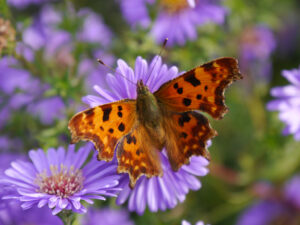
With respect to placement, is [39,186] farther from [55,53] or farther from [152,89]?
[55,53]

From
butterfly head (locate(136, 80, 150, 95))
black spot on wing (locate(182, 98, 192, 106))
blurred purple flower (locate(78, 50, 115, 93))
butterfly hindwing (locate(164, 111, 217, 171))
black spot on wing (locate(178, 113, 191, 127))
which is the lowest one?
butterfly hindwing (locate(164, 111, 217, 171))

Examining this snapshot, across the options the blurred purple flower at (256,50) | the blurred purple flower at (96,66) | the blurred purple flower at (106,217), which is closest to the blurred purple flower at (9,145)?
the blurred purple flower at (106,217)

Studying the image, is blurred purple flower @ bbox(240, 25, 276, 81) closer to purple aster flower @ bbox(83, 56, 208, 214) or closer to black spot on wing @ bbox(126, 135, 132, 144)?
purple aster flower @ bbox(83, 56, 208, 214)

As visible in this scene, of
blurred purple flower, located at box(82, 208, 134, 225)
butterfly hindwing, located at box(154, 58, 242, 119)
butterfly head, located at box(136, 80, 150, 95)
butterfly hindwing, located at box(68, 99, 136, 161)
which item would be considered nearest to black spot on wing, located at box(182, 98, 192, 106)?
butterfly hindwing, located at box(154, 58, 242, 119)

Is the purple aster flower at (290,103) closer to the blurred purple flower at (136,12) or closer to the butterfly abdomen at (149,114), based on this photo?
the butterfly abdomen at (149,114)

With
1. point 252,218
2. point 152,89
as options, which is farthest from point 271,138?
point 152,89

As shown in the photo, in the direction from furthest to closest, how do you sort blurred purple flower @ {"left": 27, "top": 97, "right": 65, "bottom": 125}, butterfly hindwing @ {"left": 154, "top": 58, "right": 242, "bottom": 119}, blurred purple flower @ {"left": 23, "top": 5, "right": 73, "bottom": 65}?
blurred purple flower @ {"left": 23, "top": 5, "right": 73, "bottom": 65}, blurred purple flower @ {"left": 27, "top": 97, "right": 65, "bottom": 125}, butterfly hindwing @ {"left": 154, "top": 58, "right": 242, "bottom": 119}
